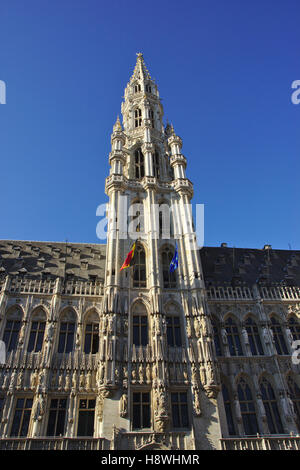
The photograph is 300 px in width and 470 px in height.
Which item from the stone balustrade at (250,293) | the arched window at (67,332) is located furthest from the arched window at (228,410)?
the arched window at (67,332)

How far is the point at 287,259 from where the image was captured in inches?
1532

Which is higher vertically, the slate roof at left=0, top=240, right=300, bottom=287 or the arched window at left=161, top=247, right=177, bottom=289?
the slate roof at left=0, top=240, right=300, bottom=287

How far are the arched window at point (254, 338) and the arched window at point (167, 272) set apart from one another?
783cm

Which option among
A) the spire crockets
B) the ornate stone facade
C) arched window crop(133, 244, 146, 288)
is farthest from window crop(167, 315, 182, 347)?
the spire crockets

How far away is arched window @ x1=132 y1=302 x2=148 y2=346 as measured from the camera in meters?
25.0

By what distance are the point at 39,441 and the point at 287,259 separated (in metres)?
32.2

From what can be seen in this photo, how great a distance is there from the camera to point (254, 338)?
28.2 metres

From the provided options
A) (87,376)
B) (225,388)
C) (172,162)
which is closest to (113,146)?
(172,162)

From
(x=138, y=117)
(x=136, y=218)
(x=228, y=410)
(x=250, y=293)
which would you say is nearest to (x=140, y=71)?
(x=138, y=117)

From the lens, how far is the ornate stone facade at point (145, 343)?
21438 mm

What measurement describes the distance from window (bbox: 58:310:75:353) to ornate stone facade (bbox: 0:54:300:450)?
85 millimetres

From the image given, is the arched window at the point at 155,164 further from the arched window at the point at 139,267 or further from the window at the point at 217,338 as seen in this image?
the window at the point at 217,338

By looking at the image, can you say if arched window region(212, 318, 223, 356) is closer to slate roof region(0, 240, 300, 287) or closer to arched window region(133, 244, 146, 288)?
slate roof region(0, 240, 300, 287)
